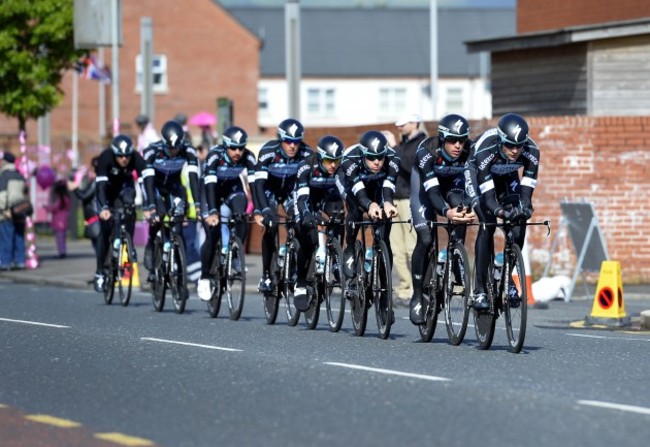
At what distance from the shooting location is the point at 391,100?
87.9 metres

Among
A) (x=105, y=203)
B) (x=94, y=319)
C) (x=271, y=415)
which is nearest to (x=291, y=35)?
(x=105, y=203)

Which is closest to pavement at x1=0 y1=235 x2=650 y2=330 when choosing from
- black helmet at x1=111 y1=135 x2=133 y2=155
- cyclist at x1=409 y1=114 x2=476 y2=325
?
black helmet at x1=111 y1=135 x2=133 y2=155

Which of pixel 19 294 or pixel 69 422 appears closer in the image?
pixel 69 422

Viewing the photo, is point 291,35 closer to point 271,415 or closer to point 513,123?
point 513,123

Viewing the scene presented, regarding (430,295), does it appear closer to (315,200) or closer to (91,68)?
(315,200)

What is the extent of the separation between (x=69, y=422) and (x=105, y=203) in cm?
979

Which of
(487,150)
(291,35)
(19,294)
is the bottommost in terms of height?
(19,294)

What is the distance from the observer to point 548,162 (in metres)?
24.4

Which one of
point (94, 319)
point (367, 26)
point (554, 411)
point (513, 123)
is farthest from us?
point (367, 26)

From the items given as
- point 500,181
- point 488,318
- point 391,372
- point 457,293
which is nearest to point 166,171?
point 457,293

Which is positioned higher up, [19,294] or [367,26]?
Answer: [367,26]

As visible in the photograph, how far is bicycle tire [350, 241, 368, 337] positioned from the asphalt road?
0.15 m

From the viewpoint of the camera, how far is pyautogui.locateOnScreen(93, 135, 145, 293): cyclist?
19.5m

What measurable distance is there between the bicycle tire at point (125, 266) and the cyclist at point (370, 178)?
487 cm
